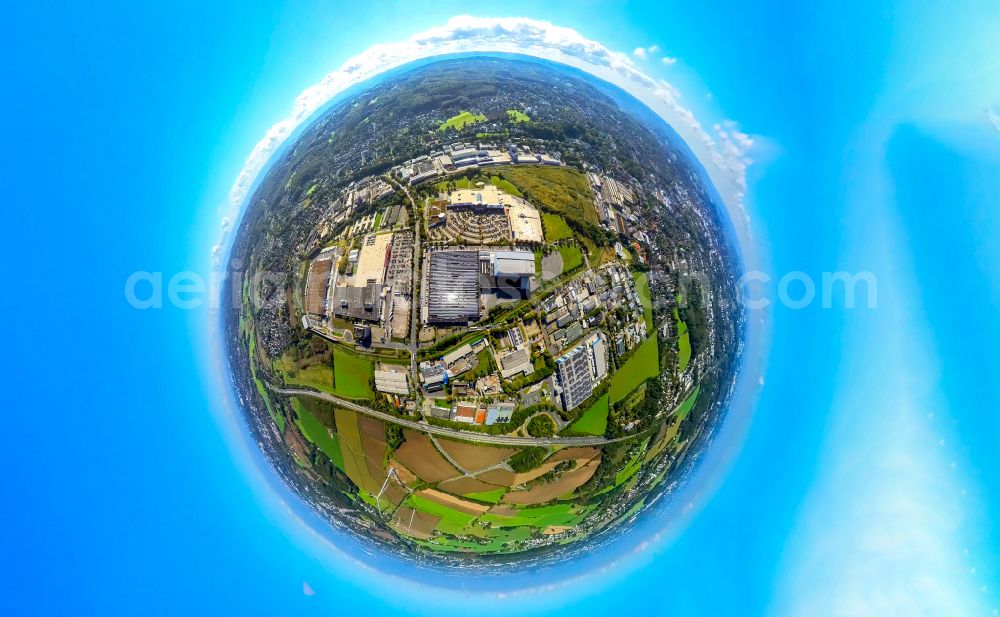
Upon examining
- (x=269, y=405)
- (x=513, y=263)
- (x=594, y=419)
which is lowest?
(x=594, y=419)

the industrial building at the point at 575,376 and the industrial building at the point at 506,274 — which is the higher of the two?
the industrial building at the point at 506,274

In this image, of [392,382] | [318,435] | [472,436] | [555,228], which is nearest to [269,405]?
[318,435]

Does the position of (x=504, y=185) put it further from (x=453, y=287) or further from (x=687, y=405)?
(x=687, y=405)

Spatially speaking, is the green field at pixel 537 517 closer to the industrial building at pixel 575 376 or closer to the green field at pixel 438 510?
the green field at pixel 438 510

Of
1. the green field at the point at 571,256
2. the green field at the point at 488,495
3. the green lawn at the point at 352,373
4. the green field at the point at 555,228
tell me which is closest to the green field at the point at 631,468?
the green field at the point at 488,495

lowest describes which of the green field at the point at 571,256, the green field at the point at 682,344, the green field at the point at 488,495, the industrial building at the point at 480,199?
the green field at the point at 488,495
